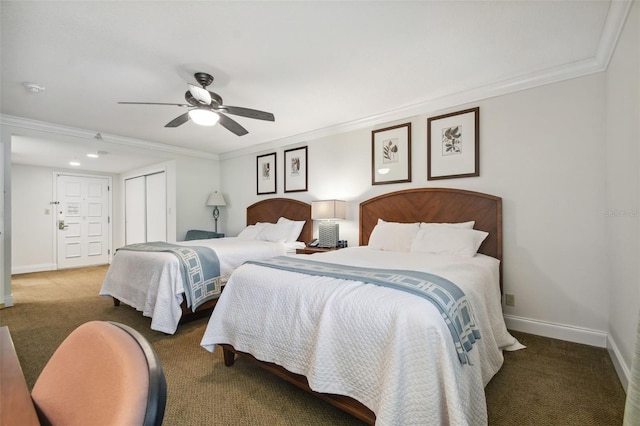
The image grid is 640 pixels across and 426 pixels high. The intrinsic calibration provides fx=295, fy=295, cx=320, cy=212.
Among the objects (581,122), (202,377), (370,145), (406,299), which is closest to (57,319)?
(202,377)

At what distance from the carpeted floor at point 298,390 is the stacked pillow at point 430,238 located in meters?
0.93

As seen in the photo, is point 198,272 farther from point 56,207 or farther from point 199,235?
point 56,207

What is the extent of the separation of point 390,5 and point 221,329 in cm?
241

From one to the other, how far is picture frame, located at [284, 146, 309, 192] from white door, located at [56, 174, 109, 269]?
16.5 feet

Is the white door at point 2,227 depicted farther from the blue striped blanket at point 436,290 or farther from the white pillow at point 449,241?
the white pillow at point 449,241

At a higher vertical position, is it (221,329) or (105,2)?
(105,2)

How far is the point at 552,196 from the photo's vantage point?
8.68 ft

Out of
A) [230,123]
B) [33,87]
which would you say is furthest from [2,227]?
[230,123]

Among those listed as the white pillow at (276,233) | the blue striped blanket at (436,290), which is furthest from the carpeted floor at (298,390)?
the white pillow at (276,233)

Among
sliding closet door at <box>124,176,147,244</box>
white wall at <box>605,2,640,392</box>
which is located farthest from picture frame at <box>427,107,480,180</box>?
sliding closet door at <box>124,176,147,244</box>

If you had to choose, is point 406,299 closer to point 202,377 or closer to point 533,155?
point 202,377

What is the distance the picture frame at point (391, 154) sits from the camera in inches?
139

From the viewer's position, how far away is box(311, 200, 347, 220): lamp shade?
3.82 m

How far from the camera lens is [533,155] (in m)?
2.74
